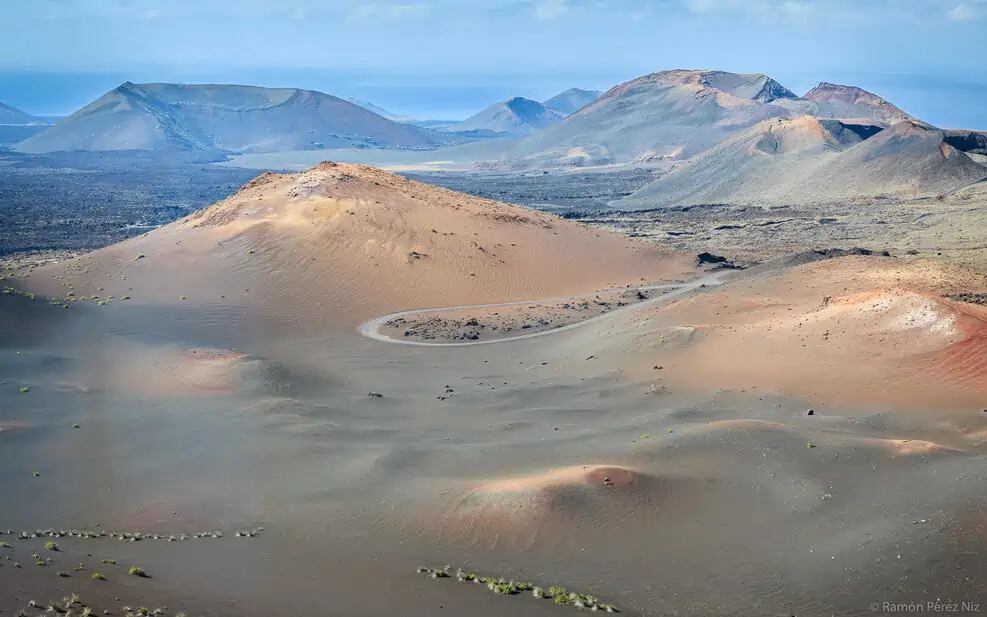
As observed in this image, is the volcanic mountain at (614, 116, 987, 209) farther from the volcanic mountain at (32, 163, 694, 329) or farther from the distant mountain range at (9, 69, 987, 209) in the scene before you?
the volcanic mountain at (32, 163, 694, 329)

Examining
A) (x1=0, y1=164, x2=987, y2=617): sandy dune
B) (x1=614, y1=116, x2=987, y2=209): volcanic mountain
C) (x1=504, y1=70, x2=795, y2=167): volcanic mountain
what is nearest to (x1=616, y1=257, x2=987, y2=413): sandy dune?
(x1=0, y1=164, x2=987, y2=617): sandy dune

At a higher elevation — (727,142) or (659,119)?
(659,119)

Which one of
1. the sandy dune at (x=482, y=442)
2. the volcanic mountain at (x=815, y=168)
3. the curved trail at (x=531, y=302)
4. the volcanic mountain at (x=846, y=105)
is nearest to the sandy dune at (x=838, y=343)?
the sandy dune at (x=482, y=442)

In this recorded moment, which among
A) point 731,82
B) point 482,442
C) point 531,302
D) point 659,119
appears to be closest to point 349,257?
point 531,302

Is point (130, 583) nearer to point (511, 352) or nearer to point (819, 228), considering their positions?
point (511, 352)

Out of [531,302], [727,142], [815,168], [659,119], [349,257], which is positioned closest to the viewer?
[531,302]

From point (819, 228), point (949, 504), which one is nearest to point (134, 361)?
point (949, 504)

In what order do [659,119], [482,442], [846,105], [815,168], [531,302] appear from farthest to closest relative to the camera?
[659,119] → [846,105] → [815,168] → [531,302] → [482,442]

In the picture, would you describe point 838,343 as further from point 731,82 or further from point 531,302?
point 731,82
